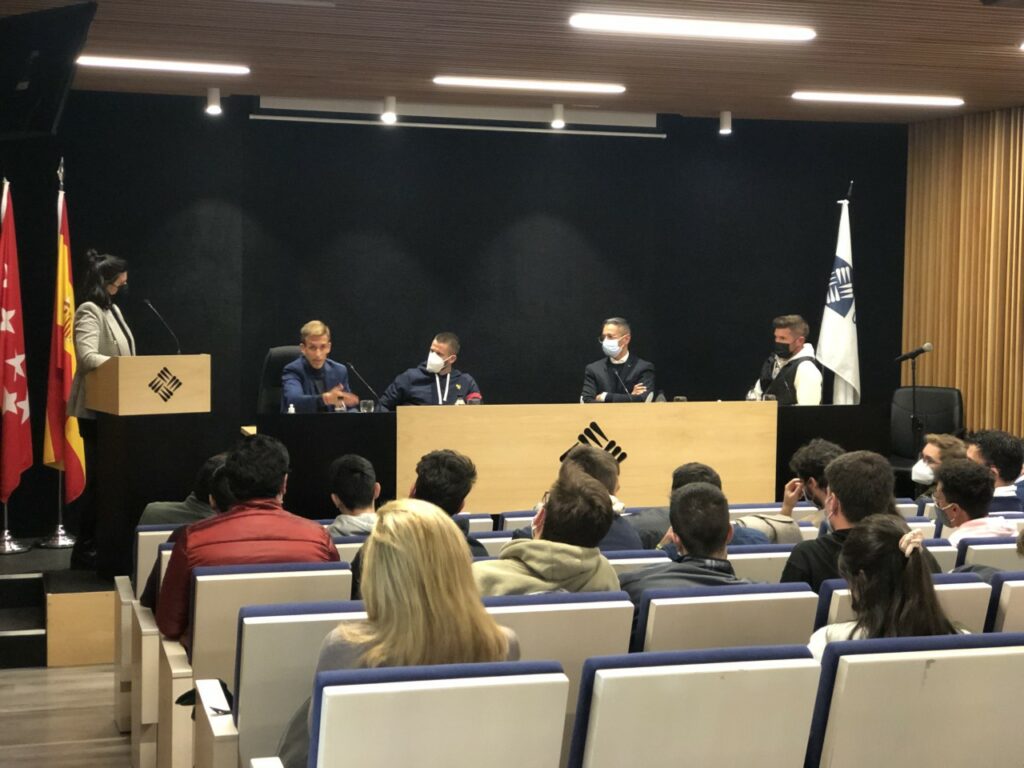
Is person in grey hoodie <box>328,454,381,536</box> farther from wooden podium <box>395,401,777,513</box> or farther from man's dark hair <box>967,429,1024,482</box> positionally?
man's dark hair <box>967,429,1024,482</box>

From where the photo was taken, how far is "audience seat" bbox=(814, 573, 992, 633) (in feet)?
10.5

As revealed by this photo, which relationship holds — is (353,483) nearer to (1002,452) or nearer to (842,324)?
(1002,452)

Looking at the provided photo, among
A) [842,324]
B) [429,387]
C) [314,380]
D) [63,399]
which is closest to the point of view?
[63,399]

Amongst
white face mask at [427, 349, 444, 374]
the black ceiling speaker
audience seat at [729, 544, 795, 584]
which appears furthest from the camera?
white face mask at [427, 349, 444, 374]

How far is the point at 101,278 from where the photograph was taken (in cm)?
661

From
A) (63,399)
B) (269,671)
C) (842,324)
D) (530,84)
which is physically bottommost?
(269,671)

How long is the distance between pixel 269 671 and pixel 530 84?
587 centimetres

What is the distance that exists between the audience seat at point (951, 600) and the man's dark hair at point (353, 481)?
201 centimetres

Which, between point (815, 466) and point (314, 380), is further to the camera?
point (314, 380)

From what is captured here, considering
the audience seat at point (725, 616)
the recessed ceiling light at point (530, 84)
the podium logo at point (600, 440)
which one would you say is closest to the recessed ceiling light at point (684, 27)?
the recessed ceiling light at point (530, 84)

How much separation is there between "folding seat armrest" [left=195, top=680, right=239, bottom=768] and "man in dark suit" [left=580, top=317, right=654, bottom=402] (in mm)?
5345

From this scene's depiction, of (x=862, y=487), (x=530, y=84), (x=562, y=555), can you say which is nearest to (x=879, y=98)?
(x=530, y=84)

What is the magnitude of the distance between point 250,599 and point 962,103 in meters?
7.20

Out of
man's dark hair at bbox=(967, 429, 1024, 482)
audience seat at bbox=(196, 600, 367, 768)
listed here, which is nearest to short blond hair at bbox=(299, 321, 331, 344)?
man's dark hair at bbox=(967, 429, 1024, 482)
